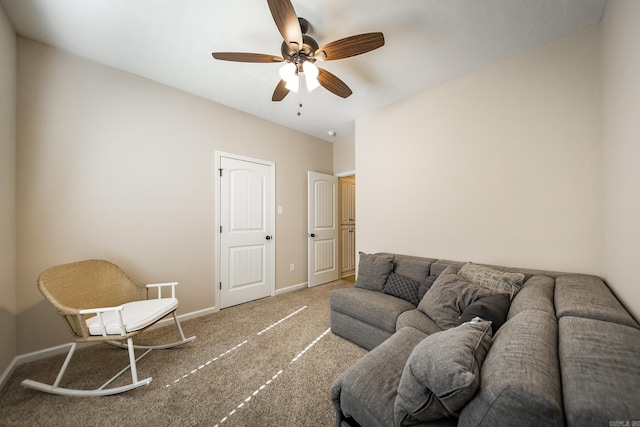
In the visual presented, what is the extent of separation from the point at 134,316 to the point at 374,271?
6.87 feet

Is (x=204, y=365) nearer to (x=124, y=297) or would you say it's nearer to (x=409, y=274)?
(x=124, y=297)

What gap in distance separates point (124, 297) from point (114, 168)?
1254 millimetres

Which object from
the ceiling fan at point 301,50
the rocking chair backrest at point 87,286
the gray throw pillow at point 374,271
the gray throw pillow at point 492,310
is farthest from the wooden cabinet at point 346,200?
the rocking chair backrest at point 87,286

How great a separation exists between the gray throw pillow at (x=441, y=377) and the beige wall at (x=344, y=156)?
3545mm

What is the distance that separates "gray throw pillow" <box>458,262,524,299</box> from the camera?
63.9 inches

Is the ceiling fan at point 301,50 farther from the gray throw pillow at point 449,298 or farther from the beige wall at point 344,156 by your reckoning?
the beige wall at point 344,156

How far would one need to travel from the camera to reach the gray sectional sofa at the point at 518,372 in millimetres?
589

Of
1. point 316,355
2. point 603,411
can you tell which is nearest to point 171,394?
point 316,355

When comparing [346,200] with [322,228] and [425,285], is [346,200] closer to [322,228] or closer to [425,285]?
[322,228]

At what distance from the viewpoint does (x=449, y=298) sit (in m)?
1.64

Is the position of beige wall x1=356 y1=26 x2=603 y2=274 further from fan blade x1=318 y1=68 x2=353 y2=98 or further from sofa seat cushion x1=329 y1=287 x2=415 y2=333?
fan blade x1=318 y1=68 x2=353 y2=98

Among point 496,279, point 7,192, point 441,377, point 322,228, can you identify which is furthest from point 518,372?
point 322,228

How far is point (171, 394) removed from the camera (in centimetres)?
152

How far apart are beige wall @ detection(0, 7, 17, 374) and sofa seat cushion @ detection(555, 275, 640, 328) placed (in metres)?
3.58
